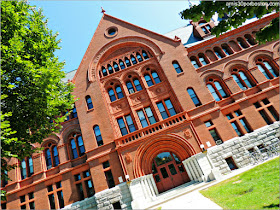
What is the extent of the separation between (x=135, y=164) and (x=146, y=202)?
3330mm

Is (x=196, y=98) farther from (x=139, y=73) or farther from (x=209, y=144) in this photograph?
(x=139, y=73)

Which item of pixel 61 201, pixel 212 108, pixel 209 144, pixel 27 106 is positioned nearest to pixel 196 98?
pixel 212 108

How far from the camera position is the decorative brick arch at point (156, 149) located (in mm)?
16234

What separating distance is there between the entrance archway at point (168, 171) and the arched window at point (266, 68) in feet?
45.9

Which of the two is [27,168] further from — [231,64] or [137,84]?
[231,64]

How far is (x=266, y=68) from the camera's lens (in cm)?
1925

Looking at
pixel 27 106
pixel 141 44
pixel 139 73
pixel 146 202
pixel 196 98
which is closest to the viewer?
pixel 27 106

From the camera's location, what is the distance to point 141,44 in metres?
22.1

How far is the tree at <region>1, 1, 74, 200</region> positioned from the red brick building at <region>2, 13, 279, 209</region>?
810cm

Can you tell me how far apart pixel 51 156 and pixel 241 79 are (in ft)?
77.6

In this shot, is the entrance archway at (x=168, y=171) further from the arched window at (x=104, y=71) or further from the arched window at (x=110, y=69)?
the arched window at (x=104, y=71)

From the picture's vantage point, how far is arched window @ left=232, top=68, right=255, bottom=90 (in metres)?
18.9

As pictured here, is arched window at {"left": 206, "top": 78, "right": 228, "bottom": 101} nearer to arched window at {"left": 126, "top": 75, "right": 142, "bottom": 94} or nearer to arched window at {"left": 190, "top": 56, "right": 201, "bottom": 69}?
arched window at {"left": 190, "top": 56, "right": 201, "bottom": 69}

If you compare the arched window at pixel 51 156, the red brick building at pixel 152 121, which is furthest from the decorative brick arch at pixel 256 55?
the arched window at pixel 51 156
